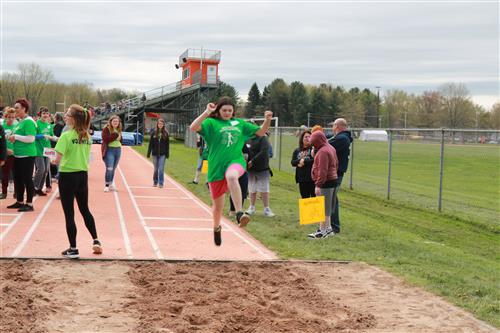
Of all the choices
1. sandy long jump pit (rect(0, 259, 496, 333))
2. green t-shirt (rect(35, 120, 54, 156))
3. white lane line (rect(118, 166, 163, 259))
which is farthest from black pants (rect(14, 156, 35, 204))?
sandy long jump pit (rect(0, 259, 496, 333))

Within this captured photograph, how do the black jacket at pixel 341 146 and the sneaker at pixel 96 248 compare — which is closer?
the sneaker at pixel 96 248

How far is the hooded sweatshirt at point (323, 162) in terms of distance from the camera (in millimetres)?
10013

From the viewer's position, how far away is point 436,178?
24703mm

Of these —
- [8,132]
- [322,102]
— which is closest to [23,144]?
[8,132]

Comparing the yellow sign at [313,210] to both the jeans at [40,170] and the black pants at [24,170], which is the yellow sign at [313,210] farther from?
the jeans at [40,170]

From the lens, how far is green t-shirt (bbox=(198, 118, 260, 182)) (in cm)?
657

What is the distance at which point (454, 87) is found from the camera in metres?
97.6

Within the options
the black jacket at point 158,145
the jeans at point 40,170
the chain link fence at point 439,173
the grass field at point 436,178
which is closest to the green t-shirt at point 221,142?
the jeans at point 40,170

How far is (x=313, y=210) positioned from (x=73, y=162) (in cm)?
415

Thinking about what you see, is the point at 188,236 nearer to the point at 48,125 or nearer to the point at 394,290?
the point at 394,290

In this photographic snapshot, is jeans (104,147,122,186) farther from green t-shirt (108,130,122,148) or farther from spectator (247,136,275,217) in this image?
spectator (247,136,275,217)

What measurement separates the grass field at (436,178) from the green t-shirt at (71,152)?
32.7 feet

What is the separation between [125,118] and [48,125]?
44.1 meters

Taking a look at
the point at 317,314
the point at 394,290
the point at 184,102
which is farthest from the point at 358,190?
the point at 184,102
